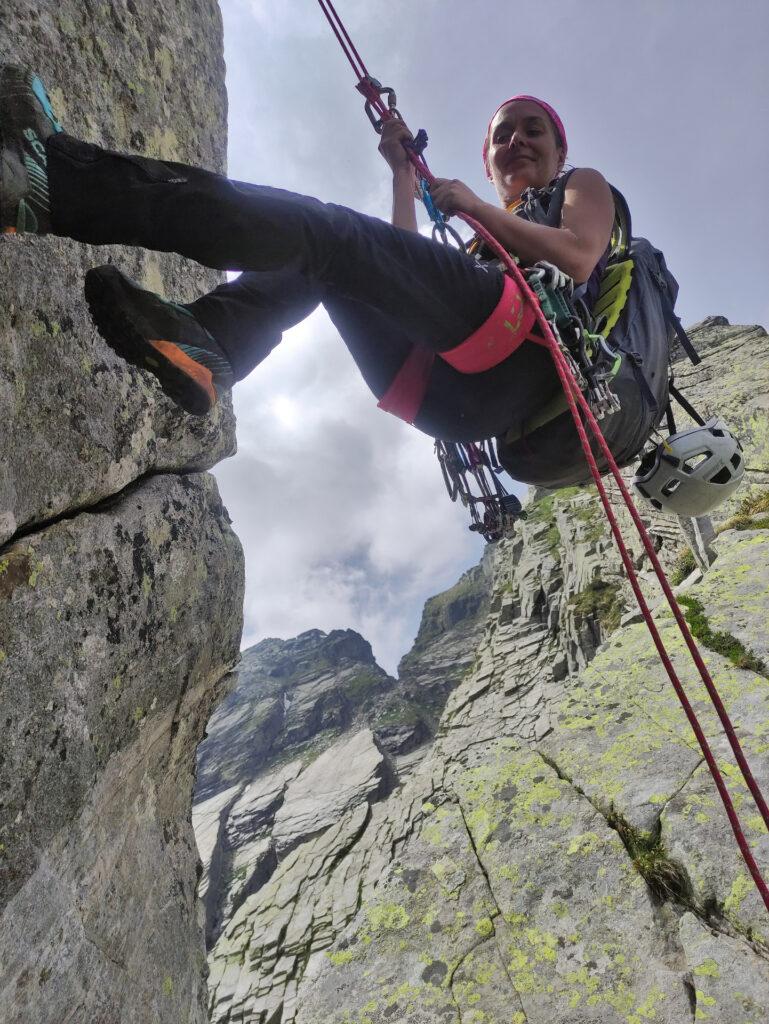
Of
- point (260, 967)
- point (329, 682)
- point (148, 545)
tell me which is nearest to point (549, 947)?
point (148, 545)

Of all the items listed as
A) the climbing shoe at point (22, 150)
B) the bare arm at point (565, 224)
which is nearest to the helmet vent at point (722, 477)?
the bare arm at point (565, 224)

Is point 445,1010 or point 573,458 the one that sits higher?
point 573,458

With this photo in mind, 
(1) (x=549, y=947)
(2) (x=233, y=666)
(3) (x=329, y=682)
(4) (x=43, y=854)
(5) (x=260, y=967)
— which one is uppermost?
(3) (x=329, y=682)

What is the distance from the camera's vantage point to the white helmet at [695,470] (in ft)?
12.4

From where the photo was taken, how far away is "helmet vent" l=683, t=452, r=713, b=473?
3.79 metres

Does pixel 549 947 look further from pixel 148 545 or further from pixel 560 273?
pixel 560 273

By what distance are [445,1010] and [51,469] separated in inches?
158

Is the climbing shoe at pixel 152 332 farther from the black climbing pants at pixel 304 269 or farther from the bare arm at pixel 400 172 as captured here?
the bare arm at pixel 400 172

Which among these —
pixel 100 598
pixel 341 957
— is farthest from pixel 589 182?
pixel 341 957

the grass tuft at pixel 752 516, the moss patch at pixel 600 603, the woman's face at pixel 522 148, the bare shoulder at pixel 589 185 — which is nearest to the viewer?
the bare shoulder at pixel 589 185

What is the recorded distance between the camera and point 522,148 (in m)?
4.20

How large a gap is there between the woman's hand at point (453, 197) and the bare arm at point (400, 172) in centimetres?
71

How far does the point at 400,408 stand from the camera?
12.1 ft

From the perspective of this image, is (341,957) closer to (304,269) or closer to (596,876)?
(596,876)
